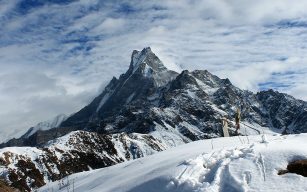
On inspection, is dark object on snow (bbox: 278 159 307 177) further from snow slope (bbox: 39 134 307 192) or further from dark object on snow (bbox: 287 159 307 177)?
snow slope (bbox: 39 134 307 192)

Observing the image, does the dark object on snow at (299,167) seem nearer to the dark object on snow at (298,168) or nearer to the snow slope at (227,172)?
the dark object on snow at (298,168)

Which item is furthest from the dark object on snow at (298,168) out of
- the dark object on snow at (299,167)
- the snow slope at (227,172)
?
the snow slope at (227,172)

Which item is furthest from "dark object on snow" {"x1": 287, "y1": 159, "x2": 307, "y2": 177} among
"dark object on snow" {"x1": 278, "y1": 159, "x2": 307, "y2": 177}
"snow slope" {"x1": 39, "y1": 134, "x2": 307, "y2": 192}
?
"snow slope" {"x1": 39, "y1": 134, "x2": 307, "y2": 192}

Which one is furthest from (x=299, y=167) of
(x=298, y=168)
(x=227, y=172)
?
(x=227, y=172)

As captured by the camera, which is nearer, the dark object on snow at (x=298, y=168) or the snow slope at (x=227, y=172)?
the snow slope at (x=227, y=172)

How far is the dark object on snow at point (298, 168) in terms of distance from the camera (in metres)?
13.2

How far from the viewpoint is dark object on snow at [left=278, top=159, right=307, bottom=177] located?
1323 centimetres

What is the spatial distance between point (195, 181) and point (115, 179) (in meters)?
4.58

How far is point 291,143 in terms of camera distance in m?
15.1

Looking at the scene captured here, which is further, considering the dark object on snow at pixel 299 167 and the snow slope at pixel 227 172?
the dark object on snow at pixel 299 167

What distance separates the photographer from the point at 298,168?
13.3m

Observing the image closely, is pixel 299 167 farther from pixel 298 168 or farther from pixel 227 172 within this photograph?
pixel 227 172

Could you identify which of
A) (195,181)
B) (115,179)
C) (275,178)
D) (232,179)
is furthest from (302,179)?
(115,179)

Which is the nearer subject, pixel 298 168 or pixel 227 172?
pixel 298 168
